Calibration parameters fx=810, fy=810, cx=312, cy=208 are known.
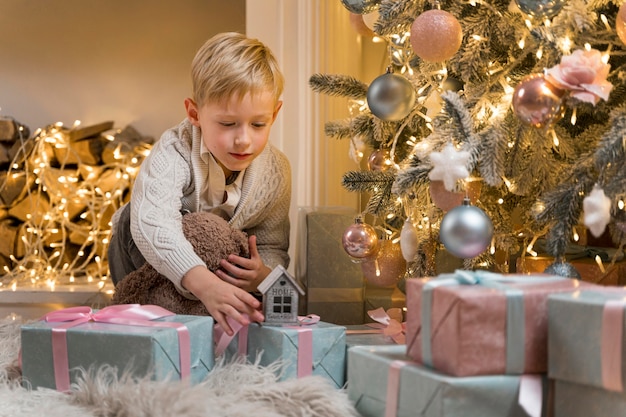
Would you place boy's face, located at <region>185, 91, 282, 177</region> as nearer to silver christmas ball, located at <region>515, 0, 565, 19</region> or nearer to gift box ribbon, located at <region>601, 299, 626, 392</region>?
silver christmas ball, located at <region>515, 0, 565, 19</region>

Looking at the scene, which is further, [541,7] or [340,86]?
[340,86]

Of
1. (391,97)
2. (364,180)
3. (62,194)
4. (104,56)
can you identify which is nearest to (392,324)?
(364,180)

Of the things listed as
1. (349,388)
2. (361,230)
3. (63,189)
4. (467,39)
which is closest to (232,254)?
(361,230)

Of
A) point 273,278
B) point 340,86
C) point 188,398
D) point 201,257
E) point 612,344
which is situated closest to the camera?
point 612,344

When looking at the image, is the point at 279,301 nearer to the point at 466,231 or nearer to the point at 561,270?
the point at 466,231

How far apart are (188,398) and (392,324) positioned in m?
0.50

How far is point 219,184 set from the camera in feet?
5.79

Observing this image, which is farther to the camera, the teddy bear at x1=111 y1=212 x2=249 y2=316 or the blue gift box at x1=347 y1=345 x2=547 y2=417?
the teddy bear at x1=111 y1=212 x2=249 y2=316

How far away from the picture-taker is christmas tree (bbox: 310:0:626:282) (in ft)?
3.88

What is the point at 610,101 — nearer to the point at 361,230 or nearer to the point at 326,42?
the point at 361,230

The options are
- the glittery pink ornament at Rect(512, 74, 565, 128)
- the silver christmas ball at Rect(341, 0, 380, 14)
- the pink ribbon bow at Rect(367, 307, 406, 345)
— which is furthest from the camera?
the silver christmas ball at Rect(341, 0, 380, 14)

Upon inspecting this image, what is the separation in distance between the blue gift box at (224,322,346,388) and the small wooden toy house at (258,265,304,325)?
0.07 ft

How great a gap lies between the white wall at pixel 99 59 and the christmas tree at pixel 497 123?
1.17 meters

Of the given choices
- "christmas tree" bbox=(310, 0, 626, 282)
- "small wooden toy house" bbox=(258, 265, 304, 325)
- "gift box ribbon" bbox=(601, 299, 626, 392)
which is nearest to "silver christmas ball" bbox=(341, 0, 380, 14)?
"christmas tree" bbox=(310, 0, 626, 282)
